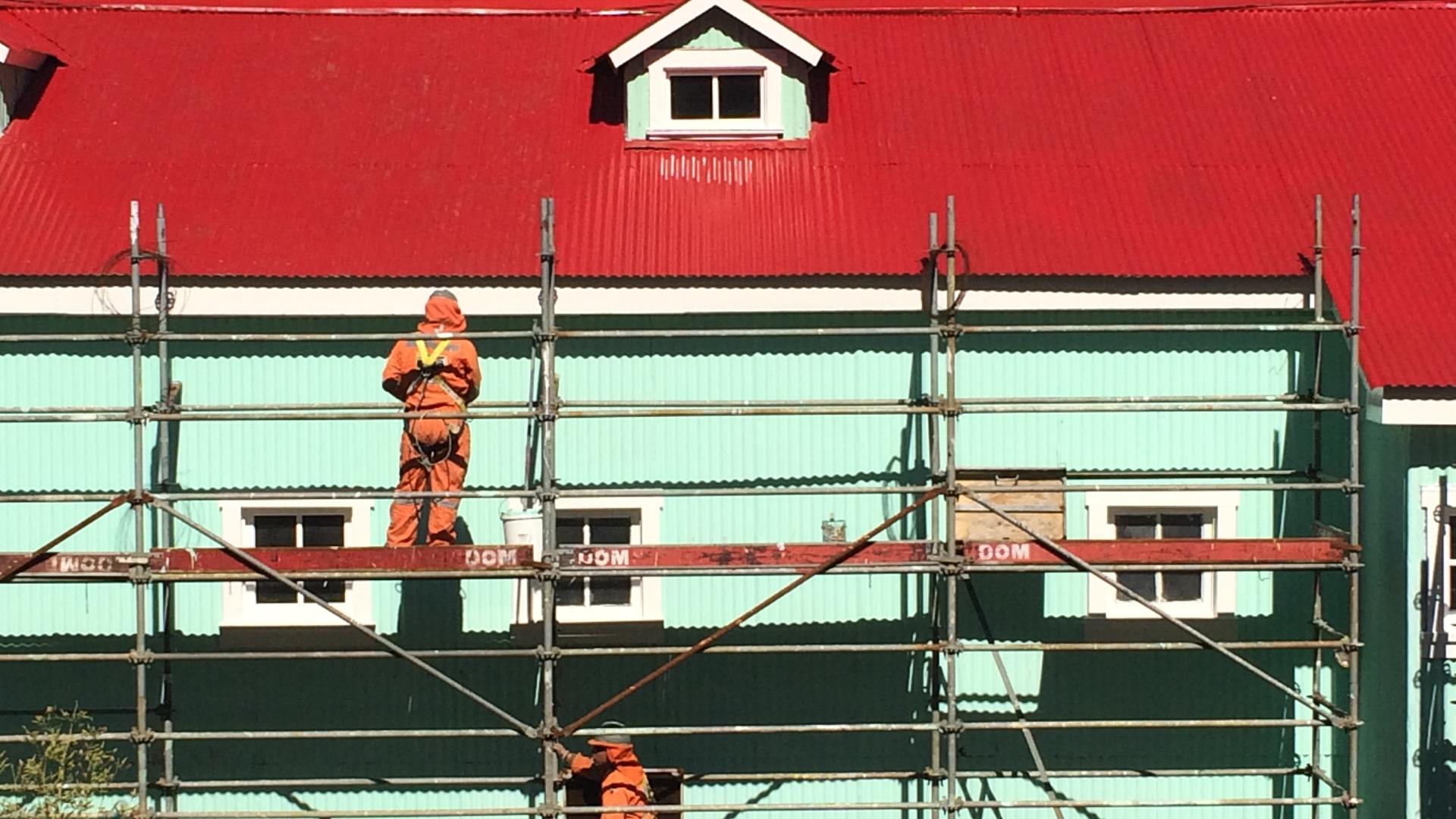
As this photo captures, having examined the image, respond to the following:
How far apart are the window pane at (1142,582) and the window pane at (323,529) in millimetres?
6178

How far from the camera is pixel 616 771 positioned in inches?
575

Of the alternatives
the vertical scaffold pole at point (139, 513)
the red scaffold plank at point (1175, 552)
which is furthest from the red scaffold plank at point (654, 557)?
the vertical scaffold pole at point (139, 513)

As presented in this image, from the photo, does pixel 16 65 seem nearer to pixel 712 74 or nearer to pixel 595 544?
pixel 712 74

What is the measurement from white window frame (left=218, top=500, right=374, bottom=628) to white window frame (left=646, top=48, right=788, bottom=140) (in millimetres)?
4149

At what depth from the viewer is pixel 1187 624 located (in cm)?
1559

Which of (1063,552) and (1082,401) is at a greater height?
(1082,401)

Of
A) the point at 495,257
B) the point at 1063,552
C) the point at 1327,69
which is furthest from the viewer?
the point at 1327,69

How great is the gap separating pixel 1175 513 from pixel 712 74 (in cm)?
534

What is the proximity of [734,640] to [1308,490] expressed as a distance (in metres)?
4.65

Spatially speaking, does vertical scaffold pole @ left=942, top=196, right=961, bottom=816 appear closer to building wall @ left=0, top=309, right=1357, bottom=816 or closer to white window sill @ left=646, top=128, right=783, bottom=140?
building wall @ left=0, top=309, right=1357, bottom=816

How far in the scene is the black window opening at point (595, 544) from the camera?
1556cm

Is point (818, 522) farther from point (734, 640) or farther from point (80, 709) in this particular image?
point (80, 709)

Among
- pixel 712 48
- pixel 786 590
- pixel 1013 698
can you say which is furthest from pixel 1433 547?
pixel 712 48

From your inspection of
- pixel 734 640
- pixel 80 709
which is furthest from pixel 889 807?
pixel 80 709
